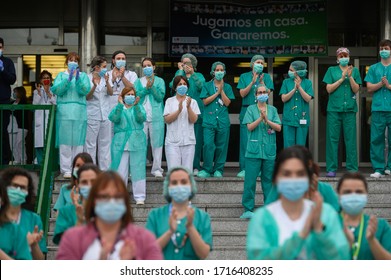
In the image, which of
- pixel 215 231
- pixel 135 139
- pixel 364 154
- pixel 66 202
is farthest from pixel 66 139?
pixel 364 154

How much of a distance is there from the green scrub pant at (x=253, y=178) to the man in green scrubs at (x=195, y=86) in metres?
1.55

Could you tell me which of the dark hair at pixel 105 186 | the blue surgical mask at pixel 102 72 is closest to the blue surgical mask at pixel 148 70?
the blue surgical mask at pixel 102 72

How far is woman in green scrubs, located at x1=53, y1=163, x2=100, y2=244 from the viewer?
654 centimetres

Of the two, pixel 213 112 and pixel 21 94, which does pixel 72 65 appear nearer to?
pixel 213 112

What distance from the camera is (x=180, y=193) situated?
19.6 feet

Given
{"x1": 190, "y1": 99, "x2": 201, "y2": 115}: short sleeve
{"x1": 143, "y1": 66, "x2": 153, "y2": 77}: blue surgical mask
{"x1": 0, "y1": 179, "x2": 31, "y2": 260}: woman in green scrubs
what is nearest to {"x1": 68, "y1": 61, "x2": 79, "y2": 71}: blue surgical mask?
{"x1": 143, "y1": 66, "x2": 153, "y2": 77}: blue surgical mask

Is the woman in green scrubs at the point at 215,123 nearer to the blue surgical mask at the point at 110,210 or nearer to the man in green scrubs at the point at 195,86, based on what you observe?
the man in green scrubs at the point at 195,86

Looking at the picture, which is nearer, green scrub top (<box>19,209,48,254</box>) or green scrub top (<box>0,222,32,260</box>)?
green scrub top (<box>0,222,32,260</box>)

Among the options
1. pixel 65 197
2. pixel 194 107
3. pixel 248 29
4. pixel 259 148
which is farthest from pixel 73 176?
pixel 248 29

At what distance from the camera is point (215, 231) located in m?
10.0

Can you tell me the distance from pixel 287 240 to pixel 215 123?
269 inches

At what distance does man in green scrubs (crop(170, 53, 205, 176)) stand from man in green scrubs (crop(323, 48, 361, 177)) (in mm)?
1697

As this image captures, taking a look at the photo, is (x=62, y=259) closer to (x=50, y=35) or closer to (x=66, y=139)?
(x=66, y=139)

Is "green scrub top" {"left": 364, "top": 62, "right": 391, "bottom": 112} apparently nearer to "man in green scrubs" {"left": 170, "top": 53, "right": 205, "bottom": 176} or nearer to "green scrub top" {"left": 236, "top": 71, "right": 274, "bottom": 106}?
"green scrub top" {"left": 236, "top": 71, "right": 274, "bottom": 106}
